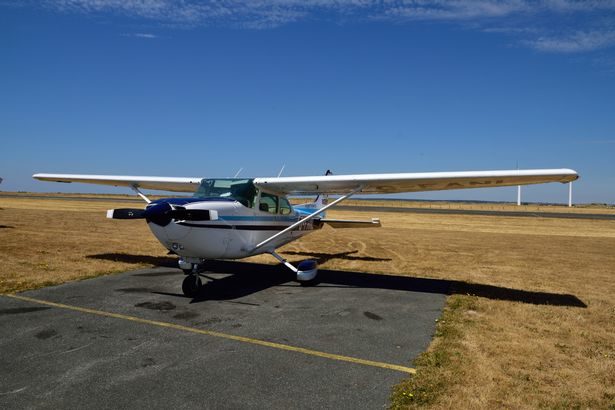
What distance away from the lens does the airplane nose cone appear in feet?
25.1

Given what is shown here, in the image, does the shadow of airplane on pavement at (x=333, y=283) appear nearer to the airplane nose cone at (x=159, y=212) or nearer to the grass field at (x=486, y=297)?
the grass field at (x=486, y=297)

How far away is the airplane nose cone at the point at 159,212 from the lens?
766cm

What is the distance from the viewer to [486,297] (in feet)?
30.2

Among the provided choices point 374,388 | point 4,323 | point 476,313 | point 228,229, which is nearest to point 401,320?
point 476,313

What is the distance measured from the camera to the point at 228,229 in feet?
30.1

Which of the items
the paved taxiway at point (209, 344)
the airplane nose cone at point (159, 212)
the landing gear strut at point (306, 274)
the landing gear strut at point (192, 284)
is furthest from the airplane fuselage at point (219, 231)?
the landing gear strut at point (306, 274)

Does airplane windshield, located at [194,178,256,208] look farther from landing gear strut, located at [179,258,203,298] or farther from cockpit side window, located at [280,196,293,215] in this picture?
landing gear strut, located at [179,258,203,298]

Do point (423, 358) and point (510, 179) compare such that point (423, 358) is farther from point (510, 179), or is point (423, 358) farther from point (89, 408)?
point (510, 179)

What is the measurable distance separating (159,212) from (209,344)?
2.89 m

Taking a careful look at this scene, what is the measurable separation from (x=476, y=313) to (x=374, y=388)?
13.5 feet

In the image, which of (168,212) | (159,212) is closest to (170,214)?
(168,212)

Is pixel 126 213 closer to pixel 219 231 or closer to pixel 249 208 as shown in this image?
pixel 219 231

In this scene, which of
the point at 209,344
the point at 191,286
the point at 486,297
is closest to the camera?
the point at 209,344

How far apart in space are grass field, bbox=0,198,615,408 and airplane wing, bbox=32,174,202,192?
7.84 ft
